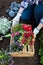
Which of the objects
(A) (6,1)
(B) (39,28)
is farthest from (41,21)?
(A) (6,1)

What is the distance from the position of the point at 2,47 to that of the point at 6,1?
0.92m

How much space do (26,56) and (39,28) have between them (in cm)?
43

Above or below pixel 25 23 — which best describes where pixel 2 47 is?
below

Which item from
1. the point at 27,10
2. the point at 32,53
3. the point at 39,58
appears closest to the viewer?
the point at 32,53

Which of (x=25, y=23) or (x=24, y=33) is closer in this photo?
(x=24, y=33)

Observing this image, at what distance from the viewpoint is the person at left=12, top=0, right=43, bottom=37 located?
3.11 metres

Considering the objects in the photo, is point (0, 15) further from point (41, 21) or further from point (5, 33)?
point (41, 21)

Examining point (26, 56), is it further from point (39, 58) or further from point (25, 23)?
point (25, 23)

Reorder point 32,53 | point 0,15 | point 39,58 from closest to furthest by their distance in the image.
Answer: point 32,53
point 39,58
point 0,15

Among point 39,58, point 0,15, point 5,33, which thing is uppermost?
point 0,15

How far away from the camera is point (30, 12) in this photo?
3.30m

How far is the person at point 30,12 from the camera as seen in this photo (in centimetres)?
311

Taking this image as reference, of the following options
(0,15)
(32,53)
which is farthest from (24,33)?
(0,15)

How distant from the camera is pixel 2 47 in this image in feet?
10.4
